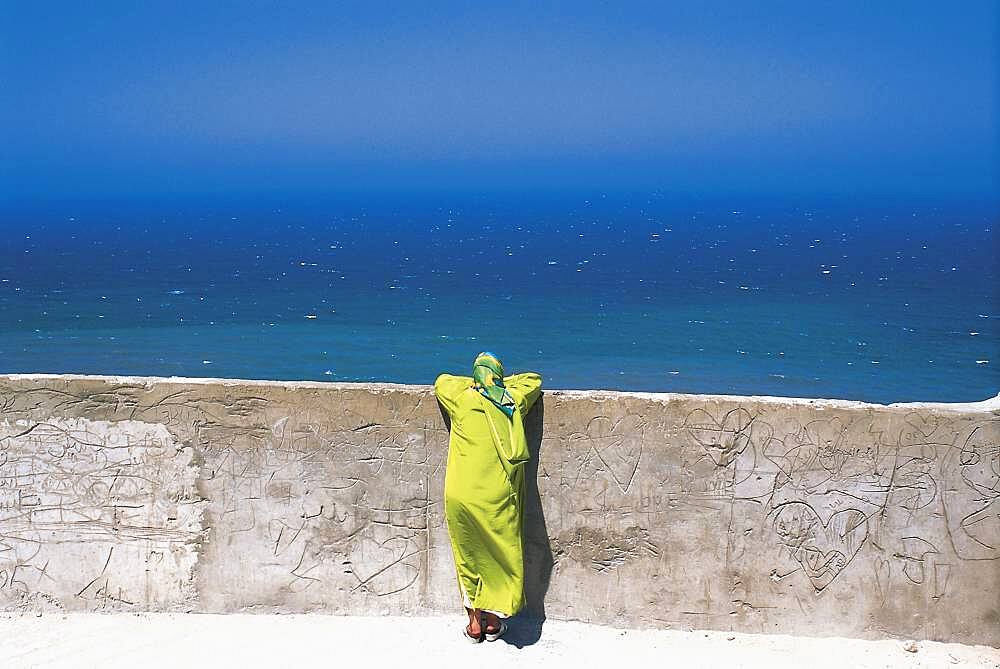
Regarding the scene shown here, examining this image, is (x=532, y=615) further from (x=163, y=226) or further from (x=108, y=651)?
(x=163, y=226)

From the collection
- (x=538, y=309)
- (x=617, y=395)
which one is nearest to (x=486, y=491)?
(x=617, y=395)

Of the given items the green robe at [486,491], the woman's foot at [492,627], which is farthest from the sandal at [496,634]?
the green robe at [486,491]

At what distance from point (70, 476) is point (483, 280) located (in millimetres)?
53315

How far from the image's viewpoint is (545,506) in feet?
16.8

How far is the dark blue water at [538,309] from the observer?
1389 inches

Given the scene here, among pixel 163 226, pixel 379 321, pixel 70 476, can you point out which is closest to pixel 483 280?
pixel 379 321

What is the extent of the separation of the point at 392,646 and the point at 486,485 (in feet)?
3.06

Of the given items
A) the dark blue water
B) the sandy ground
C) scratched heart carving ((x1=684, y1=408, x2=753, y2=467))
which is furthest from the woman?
the dark blue water

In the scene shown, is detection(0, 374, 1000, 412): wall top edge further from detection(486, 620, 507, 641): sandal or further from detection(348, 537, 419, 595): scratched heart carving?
detection(486, 620, 507, 641): sandal

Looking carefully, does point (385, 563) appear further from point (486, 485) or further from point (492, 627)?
point (486, 485)

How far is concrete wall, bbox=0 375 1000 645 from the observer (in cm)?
495

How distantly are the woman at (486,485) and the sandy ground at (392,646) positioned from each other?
27 cm

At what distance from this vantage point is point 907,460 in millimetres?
4918

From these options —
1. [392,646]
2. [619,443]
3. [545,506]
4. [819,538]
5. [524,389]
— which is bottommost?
[392,646]
